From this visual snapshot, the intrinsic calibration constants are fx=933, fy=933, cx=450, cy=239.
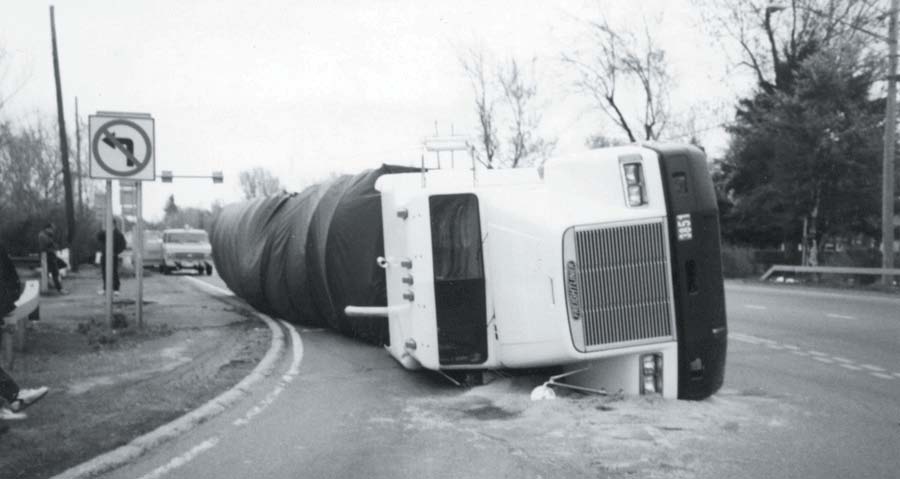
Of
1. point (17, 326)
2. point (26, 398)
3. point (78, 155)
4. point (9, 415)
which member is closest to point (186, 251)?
point (78, 155)

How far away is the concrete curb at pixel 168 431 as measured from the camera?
588cm

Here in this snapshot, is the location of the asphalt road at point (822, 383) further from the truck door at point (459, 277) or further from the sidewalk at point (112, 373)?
the sidewalk at point (112, 373)

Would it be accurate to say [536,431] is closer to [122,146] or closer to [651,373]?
[651,373]

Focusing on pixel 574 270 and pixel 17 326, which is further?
pixel 17 326

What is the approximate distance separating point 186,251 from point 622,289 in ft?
110

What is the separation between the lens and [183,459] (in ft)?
20.6

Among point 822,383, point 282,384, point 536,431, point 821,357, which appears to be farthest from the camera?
point 821,357

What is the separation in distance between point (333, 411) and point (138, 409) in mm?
1620

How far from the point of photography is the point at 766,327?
14836mm

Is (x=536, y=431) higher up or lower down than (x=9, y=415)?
lower down

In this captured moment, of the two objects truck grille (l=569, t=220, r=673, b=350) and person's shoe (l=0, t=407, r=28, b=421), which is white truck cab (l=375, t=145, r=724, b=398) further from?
person's shoe (l=0, t=407, r=28, b=421)

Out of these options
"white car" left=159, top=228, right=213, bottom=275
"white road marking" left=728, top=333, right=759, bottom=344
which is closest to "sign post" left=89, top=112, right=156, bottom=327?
"white road marking" left=728, top=333, right=759, bottom=344

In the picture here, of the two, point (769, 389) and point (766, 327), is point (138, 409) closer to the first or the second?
point (769, 389)

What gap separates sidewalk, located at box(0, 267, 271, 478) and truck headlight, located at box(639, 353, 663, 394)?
3815 mm
